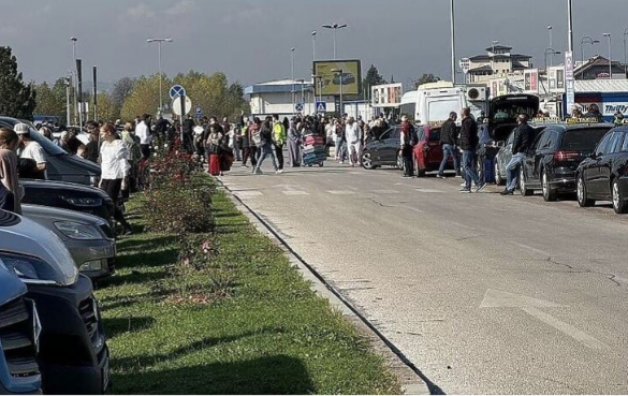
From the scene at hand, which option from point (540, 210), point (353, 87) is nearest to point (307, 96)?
point (353, 87)

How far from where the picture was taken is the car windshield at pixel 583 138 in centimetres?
2547

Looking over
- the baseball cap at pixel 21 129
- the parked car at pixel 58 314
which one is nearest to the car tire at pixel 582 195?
the baseball cap at pixel 21 129

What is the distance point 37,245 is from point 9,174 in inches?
213

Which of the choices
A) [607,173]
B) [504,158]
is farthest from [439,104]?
[607,173]

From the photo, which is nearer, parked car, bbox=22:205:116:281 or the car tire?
parked car, bbox=22:205:116:281

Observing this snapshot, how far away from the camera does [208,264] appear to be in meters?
14.0

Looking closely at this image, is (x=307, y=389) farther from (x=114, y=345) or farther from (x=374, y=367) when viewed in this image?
(x=114, y=345)

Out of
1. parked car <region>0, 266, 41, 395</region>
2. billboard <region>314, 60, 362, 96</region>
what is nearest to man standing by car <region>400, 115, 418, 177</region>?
parked car <region>0, 266, 41, 395</region>

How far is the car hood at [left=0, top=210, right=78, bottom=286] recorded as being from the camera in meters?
6.82

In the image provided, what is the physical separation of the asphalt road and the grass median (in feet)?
1.97

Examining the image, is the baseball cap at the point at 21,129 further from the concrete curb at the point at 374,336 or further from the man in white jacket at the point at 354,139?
the man in white jacket at the point at 354,139

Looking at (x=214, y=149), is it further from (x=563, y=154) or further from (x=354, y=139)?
(x=563, y=154)

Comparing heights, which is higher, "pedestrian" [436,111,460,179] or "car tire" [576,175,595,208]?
"pedestrian" [436,111,460,179]

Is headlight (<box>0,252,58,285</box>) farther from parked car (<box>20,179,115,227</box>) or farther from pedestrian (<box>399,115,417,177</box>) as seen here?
pedestrian (<box>399,115,417,177</box>)
